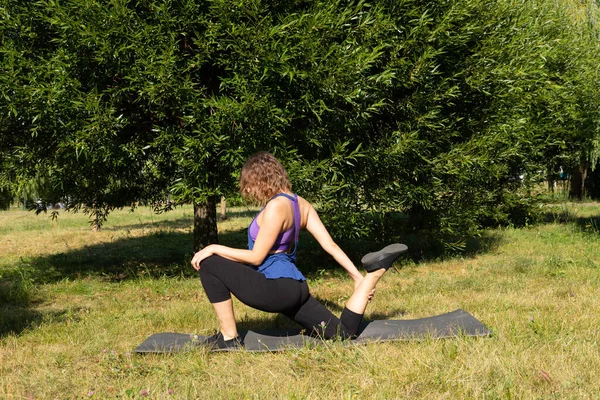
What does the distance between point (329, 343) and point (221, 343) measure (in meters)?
1.00

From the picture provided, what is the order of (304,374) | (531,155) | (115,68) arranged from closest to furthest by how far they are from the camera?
(304,374) → (115,68) → (531,155)

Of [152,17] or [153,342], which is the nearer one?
[153,342]

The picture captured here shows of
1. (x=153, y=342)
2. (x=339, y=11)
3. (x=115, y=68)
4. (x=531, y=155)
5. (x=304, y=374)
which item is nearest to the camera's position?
(x=304, y=374)

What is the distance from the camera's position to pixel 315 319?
499 centimetres

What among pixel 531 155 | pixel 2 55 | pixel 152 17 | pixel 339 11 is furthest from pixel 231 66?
pixel 531 155

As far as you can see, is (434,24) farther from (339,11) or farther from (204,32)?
(204,32)

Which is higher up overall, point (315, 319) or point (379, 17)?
point (379, 17)

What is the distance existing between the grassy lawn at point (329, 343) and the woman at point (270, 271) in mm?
342

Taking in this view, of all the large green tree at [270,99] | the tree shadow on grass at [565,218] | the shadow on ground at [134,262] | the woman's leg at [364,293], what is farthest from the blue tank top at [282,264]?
the tree shadow on grass at [565,218]

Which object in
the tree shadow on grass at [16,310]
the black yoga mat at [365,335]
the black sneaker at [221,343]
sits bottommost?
the tree shadow on grass at [16,310]

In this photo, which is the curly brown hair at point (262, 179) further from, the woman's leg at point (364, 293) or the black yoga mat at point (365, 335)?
the black yoga mat at point (365, 335)

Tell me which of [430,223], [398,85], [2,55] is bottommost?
[430,223]

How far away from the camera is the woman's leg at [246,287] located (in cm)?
475

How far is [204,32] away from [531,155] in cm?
1127
